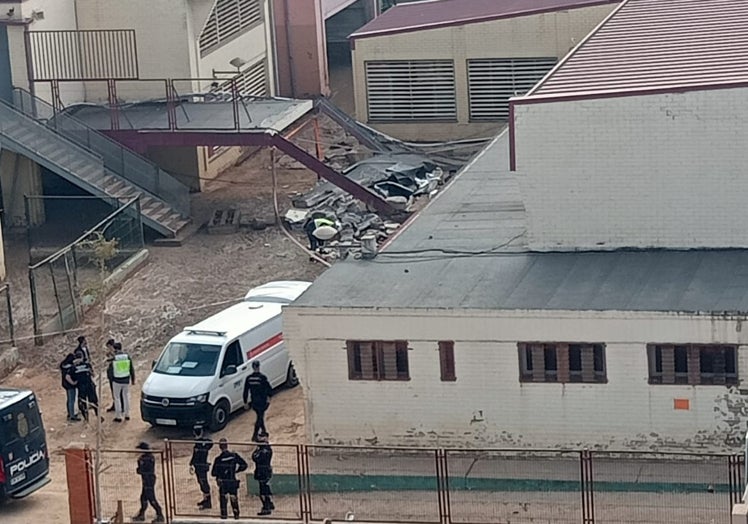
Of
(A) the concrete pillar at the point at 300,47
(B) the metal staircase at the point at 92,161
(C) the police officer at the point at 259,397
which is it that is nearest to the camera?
(C) the police officer at the point at 259,397

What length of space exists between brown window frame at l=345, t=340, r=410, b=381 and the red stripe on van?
3.50 meters

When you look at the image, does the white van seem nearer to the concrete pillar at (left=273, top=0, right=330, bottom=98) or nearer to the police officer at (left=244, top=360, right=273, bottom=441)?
the police officer at (left=244, top=360, right=273, bottom=441)

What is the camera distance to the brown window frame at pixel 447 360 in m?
26.8

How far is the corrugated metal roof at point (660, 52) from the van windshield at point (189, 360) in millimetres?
6739

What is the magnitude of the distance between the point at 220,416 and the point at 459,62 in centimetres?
2017

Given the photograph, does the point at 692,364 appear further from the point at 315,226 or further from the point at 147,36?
the point at 147,36

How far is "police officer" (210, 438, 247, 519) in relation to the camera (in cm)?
2503

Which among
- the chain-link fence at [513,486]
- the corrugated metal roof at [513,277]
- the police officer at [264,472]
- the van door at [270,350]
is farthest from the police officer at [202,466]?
the van door at [270,350]

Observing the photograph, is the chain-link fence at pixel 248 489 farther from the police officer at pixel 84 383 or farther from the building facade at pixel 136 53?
the building facade at pixel 136 53

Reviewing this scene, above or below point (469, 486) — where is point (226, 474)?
above

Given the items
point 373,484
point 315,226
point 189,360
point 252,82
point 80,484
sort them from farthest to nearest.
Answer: point 252,82
point 315,226
point 189,360
point 373,484
point 80,484

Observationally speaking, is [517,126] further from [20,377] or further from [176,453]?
[20,377]

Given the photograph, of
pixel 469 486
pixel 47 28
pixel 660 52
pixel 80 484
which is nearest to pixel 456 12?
pixel 47 28

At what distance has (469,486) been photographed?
25.9 m
